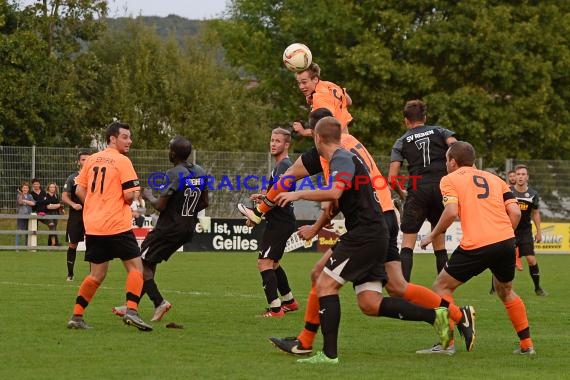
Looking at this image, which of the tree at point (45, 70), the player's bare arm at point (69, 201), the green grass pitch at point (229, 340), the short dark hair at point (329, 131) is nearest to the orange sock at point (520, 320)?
the green grass pitch at point (229, 340)

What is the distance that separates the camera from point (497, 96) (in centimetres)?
4250

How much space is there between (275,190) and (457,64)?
31785mm

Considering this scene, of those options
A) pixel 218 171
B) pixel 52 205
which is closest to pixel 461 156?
pixel 52 205

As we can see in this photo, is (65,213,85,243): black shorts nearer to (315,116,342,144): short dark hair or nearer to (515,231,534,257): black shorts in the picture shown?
(515,231,534,257): black shorts

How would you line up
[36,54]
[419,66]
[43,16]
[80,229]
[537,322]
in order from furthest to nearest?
[419,66], [43,16], [36,54], [80,229], [537,322]

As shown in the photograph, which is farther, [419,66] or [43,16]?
[419,66]

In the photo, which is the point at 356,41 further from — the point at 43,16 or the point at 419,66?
the point at 43,16

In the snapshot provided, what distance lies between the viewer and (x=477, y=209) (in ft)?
31.5

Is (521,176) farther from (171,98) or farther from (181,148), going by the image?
(171,98)

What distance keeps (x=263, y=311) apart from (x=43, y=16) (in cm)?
2762

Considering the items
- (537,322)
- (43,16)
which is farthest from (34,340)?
(43,16)

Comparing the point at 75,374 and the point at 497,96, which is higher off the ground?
the point at 497,96

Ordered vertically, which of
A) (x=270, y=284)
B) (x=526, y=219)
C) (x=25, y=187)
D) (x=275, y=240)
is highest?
(x=526, y=219)

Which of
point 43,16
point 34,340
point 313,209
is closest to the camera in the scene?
point 34,340
